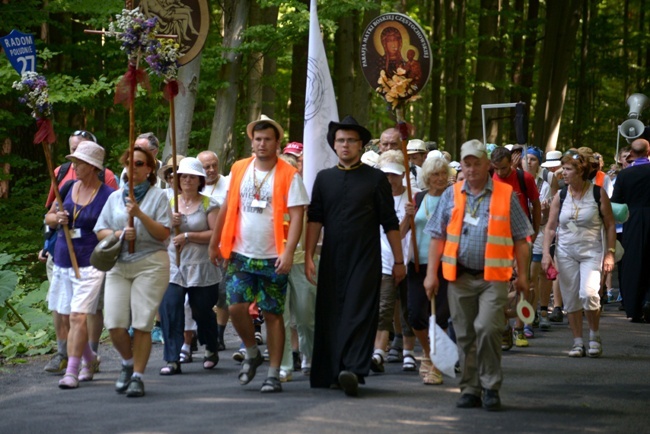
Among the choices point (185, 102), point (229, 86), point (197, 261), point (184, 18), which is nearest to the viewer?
point (197, 261)

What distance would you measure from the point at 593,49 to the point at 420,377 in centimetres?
3575

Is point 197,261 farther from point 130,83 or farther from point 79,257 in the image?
point 130,83

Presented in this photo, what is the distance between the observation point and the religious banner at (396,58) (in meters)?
11.1

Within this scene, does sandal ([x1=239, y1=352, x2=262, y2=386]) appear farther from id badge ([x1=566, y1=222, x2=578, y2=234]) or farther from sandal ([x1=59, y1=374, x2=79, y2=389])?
id badge ([x1=566, y1=222, x2=578, y2=234])

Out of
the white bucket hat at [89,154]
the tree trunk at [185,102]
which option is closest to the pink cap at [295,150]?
the white bucket hat at [89,154]

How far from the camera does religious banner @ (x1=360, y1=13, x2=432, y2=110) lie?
11.1 meters

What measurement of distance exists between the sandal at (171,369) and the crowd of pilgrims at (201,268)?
0.02 m

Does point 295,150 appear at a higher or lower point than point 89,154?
higher

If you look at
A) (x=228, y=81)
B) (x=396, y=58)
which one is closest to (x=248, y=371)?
(x=396, y=58)

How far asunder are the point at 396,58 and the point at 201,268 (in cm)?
269

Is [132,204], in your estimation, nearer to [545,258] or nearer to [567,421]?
[567,421]

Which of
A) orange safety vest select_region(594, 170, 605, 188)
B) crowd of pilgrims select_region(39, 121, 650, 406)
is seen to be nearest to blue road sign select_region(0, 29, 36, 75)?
crowd of pilgrims select_region(39, 121, 650, 406)

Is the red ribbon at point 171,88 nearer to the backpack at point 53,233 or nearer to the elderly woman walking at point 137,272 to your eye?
the elderly woman walking at point 137,272

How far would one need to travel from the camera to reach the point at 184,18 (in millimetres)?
11922
